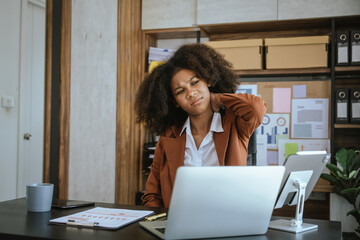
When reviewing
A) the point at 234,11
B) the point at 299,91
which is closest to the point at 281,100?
the point at 299,91

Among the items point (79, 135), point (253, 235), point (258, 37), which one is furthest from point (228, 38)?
point (253, 235)

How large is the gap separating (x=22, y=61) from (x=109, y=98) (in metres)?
1.21

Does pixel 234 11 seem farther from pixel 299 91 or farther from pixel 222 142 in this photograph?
pixel 222 142

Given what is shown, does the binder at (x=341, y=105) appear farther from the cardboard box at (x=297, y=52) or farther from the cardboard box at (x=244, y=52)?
the cardboard box at (x=244, y=52)

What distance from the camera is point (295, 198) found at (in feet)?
4.21

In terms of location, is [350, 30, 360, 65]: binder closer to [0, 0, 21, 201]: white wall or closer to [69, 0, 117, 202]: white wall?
[69, 0, 117, 202]: white wall

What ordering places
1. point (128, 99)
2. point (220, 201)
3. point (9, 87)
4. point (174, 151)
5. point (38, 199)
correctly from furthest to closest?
1. point (9, 87)
2. point (128, 99)
3. point (174, 151)
4. point (38, 199)
5. point (220, 201)

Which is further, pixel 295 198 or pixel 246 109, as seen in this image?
pixel 246 109

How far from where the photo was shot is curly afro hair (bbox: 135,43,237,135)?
1809mm

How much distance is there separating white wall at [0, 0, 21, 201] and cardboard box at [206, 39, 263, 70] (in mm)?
1867

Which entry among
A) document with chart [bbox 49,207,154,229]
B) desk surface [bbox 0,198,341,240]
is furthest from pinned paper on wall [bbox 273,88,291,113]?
document with chart [bbox 49,207,154,229]

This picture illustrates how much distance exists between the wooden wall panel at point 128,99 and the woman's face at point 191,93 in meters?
1.48

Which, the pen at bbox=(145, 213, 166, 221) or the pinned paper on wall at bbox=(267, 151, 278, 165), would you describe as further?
the pinned paper on wall at bbox=(267, 151, 278, 165)

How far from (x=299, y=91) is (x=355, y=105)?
42 centimetres
